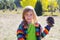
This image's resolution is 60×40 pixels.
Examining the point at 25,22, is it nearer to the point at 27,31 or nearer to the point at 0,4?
the point at 27,31

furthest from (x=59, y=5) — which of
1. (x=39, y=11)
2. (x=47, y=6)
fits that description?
(x=39, y=11)

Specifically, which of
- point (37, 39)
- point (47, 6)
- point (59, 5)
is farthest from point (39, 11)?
point (37, 39)

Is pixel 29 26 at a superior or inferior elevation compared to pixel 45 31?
superior

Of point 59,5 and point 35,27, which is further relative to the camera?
point 59,5

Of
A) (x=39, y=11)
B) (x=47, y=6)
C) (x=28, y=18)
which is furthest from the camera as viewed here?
(x=47, y=6)

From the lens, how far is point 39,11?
106 feet

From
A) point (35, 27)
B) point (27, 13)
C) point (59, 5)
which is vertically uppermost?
point (27, 13)

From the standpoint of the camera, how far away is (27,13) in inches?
142

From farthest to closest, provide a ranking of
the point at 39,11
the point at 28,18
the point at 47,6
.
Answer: the point at 47,6, the point at 39,11, the point at 28,18

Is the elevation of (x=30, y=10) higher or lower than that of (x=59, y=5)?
higher

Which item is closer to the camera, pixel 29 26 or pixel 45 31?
pixel 29 26

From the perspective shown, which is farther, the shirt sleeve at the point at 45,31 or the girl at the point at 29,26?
the shirt sleeve at the point at 45,31

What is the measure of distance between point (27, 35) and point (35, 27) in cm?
17

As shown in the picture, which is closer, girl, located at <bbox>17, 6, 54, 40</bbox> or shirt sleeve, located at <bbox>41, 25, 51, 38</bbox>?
girl, located at <bbox>17, 6, 54, 40</bbox>
